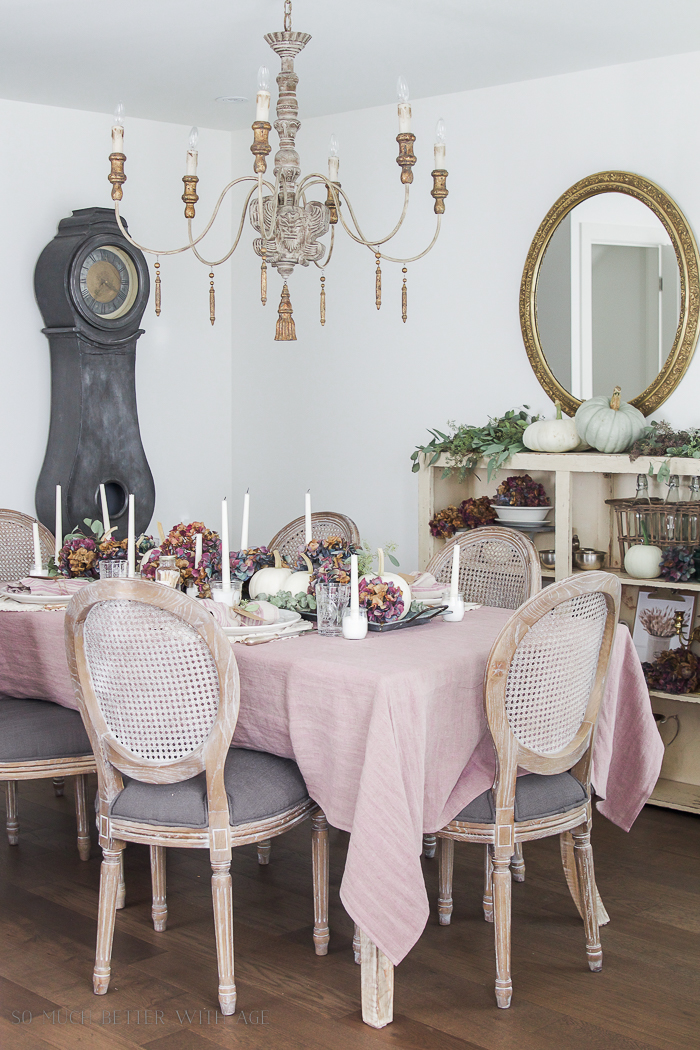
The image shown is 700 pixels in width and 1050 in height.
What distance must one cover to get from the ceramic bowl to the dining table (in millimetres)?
1166

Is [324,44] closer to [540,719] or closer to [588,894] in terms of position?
[540,719]

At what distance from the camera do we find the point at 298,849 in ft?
10.6

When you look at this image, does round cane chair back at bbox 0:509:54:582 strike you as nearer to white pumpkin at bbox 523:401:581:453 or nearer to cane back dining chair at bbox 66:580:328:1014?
cane back dining chair at bbox 66:580:328:1014

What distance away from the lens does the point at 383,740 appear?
2.13 metres

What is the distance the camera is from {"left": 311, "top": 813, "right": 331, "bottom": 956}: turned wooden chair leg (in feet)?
8.08

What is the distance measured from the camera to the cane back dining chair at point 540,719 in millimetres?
2191

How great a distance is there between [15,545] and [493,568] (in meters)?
1.65

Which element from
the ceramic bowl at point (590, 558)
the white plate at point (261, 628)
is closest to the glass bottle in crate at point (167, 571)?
the white plate at point (261, 628)

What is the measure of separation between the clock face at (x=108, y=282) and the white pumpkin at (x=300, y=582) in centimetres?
206

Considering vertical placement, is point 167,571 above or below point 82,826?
above

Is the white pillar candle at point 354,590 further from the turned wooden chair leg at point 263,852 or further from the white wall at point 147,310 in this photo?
the white wall at point 147,310

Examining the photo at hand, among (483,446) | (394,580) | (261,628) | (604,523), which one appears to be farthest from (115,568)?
(604,523)

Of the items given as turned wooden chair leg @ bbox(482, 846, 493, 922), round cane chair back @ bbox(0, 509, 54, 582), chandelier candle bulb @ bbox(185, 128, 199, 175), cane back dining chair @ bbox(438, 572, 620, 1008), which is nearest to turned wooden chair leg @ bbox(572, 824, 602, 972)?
cane back dining chair @ bbox(438, 572, 620, 1008)

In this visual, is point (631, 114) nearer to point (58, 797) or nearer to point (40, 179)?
point (40, 179)
